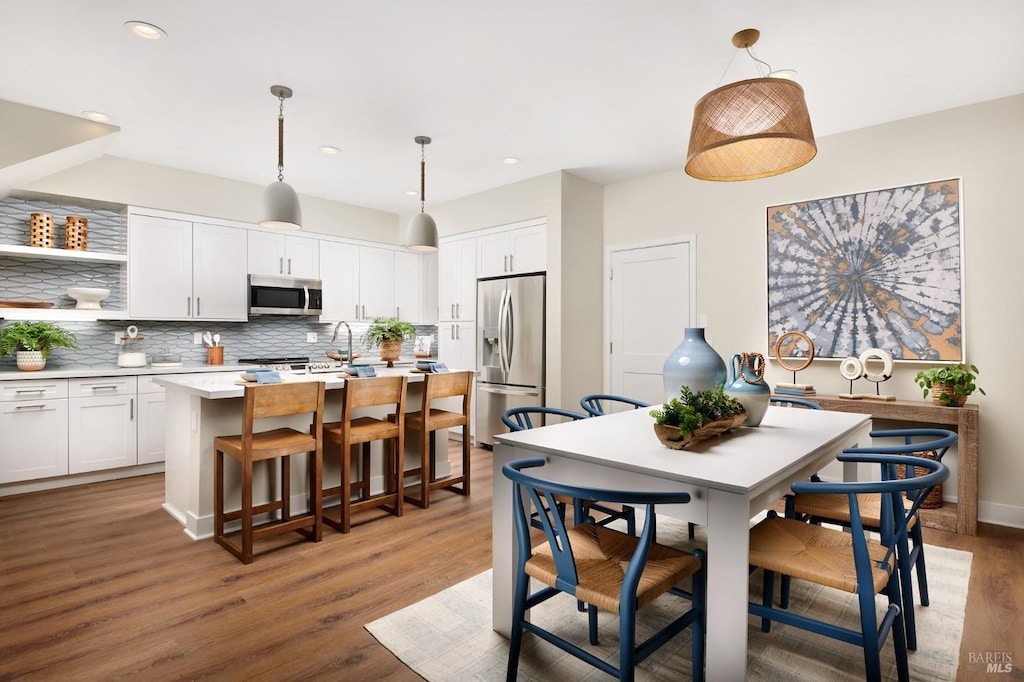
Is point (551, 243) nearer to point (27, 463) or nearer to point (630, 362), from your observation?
point (630, 362)

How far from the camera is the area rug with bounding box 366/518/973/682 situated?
188 centimetres

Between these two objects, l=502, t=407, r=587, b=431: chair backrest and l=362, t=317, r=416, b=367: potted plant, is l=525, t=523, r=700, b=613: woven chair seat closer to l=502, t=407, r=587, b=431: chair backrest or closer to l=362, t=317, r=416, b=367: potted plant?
l=502, t=407, r=587, b=431: chair backrest

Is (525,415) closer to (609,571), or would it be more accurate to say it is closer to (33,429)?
(609,571)

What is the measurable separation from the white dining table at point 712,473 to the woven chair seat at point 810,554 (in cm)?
20

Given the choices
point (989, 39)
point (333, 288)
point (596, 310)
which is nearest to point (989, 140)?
point (989, 39)

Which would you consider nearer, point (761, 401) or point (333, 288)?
point (761, 401)

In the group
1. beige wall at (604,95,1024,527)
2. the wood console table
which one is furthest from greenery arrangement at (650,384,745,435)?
beige wall at (604,95,1024,527)

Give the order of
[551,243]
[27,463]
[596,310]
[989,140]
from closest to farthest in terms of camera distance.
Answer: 1. [989,140]
2. [27,463]
3. [551,243]
4. [596,310]

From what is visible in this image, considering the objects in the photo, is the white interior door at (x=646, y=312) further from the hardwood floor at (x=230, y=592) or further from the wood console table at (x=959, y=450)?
the hardwood floor at (x=230, y=592)

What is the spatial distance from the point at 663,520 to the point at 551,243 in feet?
8.51

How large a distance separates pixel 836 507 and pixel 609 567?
118 cm

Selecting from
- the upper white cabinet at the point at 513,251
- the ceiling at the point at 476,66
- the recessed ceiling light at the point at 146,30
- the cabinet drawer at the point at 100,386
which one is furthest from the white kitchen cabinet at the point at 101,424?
the upper white cabinet at the point at 513,251

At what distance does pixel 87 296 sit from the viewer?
4512 mm

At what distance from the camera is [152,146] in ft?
14.2
